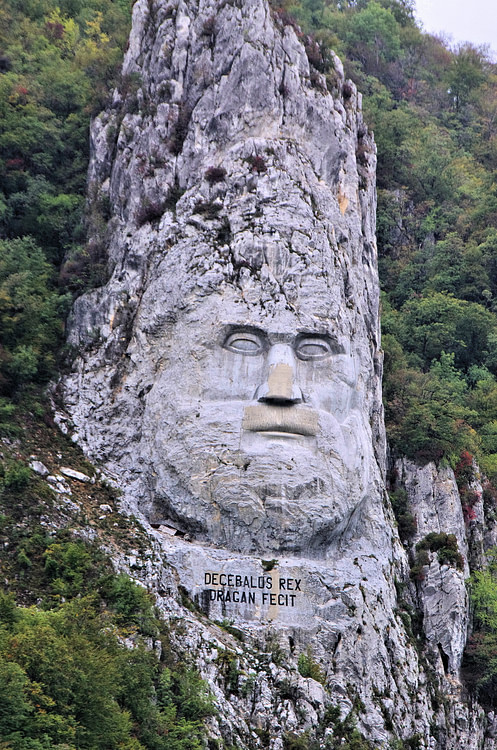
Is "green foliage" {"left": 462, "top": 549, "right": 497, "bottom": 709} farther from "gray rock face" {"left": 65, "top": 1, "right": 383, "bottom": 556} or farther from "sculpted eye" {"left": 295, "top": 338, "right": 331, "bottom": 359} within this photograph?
"sculpted eye" {"left": 295, "top": 338, "right": 331, "bottom": 359}

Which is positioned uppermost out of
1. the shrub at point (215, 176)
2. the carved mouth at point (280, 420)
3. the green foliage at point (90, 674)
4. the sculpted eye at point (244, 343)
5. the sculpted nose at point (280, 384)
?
the shrub at point (215, 176)

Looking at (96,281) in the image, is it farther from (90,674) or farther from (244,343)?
(90,674)

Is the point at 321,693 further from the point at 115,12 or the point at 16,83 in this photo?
the point at 115,12

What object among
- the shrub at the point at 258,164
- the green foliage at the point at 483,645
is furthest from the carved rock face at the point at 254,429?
the green foliage at the point at 483,645

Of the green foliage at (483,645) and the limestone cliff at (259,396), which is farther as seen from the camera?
the green foliage at (483,645)

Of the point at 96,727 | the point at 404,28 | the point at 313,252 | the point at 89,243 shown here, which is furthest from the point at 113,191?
the point at 404,28

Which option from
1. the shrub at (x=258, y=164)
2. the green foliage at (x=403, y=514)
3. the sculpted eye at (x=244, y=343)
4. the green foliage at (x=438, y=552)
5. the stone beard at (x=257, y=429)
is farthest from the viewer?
the green foliage at (x=403, y=514)

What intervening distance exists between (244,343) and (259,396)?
5.56 ft

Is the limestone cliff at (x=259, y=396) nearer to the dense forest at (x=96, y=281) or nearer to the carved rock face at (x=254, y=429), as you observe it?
the carved rock face at (x=254, y=429)

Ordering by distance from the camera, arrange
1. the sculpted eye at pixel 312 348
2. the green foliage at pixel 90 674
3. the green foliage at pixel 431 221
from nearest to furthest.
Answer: the green foliage at pixel 90 674 → the sculpted eye at pixel 312 348 → the green foliage at pixel 431 221

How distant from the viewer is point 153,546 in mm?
30188

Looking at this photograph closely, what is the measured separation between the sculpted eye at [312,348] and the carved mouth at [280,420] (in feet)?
5.78

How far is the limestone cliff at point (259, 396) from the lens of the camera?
30.0 m

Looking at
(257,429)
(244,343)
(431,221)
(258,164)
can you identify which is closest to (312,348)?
(244,343)
